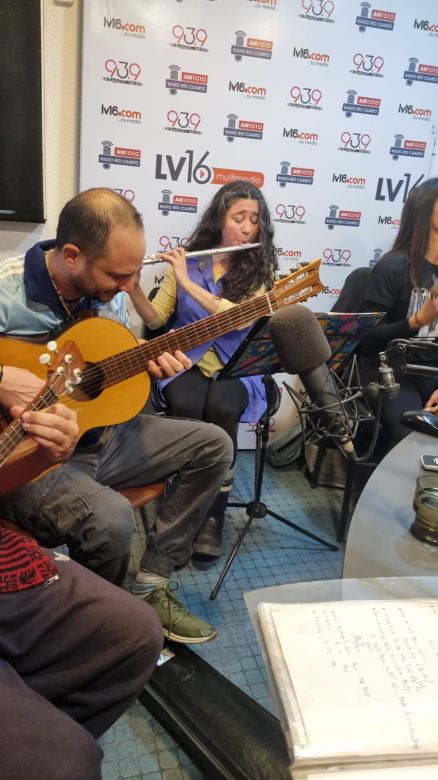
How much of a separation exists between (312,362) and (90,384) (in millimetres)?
773

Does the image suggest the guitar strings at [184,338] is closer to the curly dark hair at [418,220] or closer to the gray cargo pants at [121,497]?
the gray cargo pants at [121,497]

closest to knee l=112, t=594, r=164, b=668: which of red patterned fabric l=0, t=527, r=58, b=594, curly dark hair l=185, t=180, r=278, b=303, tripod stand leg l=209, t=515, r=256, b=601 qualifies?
red patterned fabric l=0, t=527, r=58, b=594

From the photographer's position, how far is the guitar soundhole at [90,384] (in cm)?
136

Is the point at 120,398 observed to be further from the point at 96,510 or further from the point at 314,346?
the point at 314,346

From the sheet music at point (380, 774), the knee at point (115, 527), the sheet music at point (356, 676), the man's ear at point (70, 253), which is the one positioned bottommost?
the knee at point (115, 527)

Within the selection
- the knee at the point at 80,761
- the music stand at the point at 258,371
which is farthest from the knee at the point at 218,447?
the knee at the point at 80,761

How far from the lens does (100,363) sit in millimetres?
1401

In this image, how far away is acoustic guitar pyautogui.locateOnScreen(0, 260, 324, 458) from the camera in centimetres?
126

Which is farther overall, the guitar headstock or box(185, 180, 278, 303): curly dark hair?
box(185, 180, 278, 303): curly dark hair

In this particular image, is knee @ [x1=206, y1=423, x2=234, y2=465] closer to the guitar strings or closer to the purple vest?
the guitar strings

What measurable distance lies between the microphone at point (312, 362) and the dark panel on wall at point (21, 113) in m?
1.63

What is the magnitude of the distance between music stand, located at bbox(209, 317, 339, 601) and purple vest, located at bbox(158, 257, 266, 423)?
0.05 m

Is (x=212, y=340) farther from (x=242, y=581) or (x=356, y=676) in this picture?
(x=356, y=676)

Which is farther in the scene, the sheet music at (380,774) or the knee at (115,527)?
the knee at (115,527)
